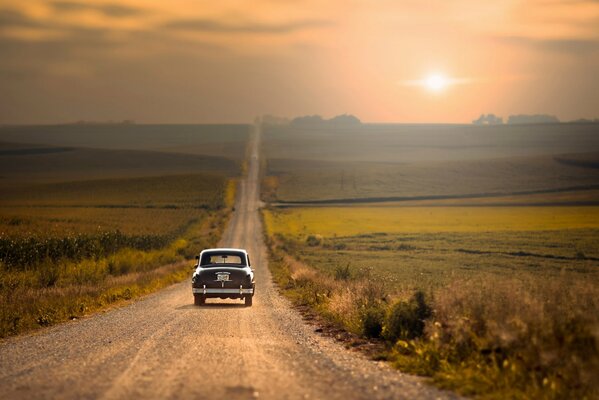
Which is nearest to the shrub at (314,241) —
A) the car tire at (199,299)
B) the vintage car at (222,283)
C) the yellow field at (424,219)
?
the yellow field at (424,219)

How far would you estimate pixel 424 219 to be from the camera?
105 meters

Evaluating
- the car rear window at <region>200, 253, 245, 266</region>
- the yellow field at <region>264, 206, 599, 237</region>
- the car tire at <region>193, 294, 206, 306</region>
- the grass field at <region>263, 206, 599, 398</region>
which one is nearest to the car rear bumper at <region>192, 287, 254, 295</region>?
the car tire at <region>193, 294, 206, 306</region>

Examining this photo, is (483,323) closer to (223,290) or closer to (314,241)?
(223,290)

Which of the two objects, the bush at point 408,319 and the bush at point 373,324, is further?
the bush at point 373,324

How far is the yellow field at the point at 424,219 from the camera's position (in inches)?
3497

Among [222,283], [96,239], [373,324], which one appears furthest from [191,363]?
[96,239]

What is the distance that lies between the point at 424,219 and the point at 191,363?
93650mm

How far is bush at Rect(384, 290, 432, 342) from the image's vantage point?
1553cm

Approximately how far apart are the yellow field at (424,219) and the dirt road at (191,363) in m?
67.4

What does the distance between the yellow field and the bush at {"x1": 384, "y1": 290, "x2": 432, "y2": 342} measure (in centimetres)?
6873

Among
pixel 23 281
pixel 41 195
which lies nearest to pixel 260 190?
pixel 41 195

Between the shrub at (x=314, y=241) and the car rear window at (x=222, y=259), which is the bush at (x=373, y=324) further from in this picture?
the shrub at (x=314, y=241)

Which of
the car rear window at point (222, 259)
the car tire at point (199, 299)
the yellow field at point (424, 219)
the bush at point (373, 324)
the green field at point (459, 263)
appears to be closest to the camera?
the green field at point (459, 263)

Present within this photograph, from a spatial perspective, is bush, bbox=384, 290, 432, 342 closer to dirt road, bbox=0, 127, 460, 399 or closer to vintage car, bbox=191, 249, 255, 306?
dirt road, bbox=0, 127, 460, 399
